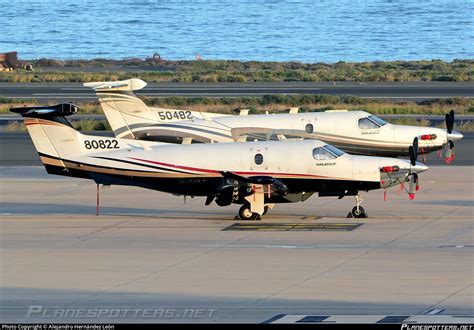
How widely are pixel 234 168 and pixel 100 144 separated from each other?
4.15 meters

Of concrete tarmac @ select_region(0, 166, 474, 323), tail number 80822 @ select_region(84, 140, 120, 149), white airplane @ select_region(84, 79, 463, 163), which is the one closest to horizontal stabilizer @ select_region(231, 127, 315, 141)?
white airplane @ select_region(84, 79, 463, 163)

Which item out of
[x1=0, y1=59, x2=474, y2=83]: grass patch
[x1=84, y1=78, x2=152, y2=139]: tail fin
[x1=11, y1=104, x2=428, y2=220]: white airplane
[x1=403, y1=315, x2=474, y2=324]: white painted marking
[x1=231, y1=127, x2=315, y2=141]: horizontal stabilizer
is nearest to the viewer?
[x1=403, y1=315, x2=474, y2=324]: white painted marking

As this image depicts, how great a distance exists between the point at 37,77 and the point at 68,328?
281ft

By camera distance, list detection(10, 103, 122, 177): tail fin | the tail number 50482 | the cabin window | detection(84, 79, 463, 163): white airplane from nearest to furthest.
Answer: the cabin window < detection(10, 103, 122, 177): tail fin < detection(84, 79, 463, 163): white airplane < the tail number 50482

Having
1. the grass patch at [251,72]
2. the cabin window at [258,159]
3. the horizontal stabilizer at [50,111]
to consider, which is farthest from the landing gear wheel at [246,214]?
the grass patch at [251,72]

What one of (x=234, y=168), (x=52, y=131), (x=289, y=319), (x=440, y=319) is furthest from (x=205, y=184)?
(x=440, y=319)

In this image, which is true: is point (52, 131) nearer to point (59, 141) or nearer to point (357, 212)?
point (59, 141)

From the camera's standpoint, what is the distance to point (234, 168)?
36844 millimetres

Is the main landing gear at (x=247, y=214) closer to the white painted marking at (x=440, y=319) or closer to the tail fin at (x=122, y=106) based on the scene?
the tail fin at (x=122, y=106)

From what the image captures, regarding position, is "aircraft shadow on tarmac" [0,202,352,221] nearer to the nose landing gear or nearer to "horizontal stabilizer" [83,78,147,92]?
the nose landing gear

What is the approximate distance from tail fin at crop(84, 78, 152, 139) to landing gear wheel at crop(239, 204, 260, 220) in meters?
11.6

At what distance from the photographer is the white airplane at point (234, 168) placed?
36.4 meters

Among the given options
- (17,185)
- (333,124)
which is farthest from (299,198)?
(17,185)

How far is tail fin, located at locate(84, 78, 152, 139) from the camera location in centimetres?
4703
